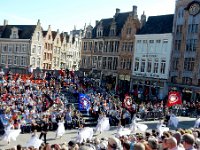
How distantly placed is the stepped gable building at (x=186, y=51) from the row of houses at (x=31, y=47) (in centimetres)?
2723

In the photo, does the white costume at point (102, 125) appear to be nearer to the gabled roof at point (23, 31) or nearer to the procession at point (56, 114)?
the procession at point (56, 114)

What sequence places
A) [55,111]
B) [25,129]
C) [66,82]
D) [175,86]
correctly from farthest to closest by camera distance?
1. [175,86]
2. [66,82]
3. [55,111]
4. [25,129]

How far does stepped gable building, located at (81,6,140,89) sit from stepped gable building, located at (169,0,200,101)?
32.4ft

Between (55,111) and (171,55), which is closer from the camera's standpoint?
(55,111)

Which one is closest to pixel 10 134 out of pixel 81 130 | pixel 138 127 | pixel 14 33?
pixel 81 130

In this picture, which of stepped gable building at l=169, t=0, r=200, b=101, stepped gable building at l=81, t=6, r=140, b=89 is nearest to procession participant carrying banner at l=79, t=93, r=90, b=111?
stepped gable building at l=169, t=0, r=200, b=101

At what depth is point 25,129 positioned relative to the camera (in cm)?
2491

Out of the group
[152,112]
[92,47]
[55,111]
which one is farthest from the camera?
[92,47]

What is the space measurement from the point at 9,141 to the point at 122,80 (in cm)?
3525

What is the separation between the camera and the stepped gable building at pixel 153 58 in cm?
4834

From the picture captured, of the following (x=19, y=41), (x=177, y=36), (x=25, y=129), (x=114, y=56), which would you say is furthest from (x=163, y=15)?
(x=25, y=129)

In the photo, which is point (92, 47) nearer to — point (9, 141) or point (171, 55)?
point (171, 55)

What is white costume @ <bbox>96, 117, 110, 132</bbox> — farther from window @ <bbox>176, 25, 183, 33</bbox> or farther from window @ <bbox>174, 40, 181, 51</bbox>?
window @ <bbox>176, 25, 183, 33</bbox>

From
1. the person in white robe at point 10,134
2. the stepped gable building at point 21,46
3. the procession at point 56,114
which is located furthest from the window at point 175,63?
the person in white robe at point 10,134
